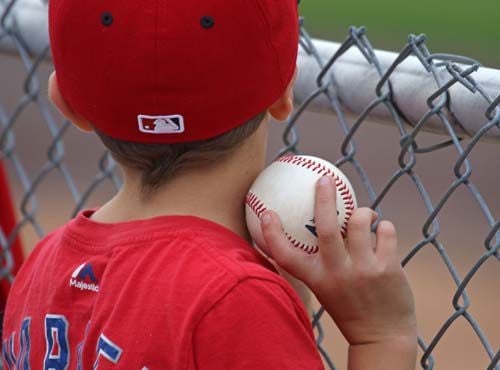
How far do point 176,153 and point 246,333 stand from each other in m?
0.30

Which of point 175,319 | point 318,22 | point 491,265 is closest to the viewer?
point 175,319

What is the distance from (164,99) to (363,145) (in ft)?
20.9

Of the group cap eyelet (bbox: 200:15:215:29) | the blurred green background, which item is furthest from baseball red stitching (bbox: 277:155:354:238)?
the blurred green background

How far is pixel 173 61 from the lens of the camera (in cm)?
147

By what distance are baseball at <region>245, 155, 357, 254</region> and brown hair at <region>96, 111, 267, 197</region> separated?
7cm

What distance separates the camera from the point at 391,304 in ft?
5.10

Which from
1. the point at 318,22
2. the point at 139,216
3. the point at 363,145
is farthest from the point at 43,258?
the point at 318,22

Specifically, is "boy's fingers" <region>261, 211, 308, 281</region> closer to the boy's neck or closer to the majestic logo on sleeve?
the boy's neck

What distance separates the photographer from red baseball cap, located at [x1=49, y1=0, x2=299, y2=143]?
1456 mm

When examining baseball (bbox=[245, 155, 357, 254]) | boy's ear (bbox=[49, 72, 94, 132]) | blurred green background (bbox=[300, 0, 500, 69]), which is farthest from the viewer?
blurred green background (bbox=[300, 0, 500, 69])

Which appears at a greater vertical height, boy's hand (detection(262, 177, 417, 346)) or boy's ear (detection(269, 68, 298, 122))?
boy's ear (detection(269, 68, 298, 122))

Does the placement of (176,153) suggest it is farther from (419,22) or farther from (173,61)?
(419,22)

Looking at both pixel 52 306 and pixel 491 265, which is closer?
pixel 52 306

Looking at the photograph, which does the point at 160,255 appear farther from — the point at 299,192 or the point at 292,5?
the point at 292,5
